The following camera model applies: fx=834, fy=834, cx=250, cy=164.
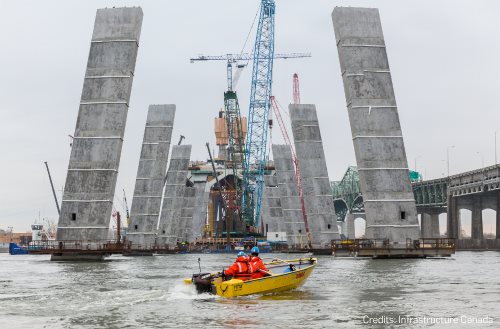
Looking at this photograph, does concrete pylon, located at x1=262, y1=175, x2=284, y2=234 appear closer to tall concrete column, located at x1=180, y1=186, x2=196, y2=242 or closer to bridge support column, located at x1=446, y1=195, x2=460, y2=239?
tall concrete column, located at x1=180, y1=186, x2=196, y2=242

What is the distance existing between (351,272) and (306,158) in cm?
5975

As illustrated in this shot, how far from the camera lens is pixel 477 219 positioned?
159 metres

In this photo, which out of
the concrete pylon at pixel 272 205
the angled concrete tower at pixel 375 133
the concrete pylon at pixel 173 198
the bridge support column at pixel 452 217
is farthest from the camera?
the concrete pylon at pixel 272 205

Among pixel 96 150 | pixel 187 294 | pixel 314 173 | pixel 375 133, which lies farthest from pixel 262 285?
pixel 314 173

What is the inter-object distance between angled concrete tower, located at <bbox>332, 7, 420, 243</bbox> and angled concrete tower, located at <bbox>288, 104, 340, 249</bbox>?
36750 millimetres

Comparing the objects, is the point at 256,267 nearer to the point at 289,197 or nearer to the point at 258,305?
the point at 258,305

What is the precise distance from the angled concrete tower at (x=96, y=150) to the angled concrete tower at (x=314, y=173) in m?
38.4

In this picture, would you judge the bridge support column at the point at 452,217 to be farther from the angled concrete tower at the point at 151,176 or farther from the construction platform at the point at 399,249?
the construction platform at the point at 399,249

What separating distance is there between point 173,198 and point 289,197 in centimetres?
1901

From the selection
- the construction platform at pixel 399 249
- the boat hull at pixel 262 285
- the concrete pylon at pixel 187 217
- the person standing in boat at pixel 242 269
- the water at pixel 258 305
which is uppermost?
the concrete pylon at pixel 187 217

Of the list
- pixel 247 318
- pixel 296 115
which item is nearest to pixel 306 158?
pixel 296 115

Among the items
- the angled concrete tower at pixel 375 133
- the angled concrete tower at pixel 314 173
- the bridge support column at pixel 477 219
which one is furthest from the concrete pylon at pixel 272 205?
the angled concrete tower at pixel 375 133

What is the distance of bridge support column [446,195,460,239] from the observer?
16000 cm

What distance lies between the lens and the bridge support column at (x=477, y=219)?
513ft
